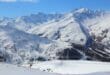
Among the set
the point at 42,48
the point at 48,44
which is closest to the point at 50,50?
the point at 42,48

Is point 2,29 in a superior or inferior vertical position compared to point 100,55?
superior

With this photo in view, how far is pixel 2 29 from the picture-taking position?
16075 centimetres

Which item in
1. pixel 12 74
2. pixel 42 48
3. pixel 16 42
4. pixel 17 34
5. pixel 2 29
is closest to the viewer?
pixel 12 74

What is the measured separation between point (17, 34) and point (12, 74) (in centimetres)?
13681

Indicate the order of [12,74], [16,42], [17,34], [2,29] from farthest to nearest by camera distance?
[2,29]
[17,34]
[16,42]
[12,74]

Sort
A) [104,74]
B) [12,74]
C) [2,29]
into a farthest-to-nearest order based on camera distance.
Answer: [2,29] < [104,74] < [12,74]

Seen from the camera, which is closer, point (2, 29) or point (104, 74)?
point (104, 74)

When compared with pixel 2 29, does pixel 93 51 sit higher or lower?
lower

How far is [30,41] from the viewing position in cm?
14388

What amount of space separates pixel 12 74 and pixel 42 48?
127 m

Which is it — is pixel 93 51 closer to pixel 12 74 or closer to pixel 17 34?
pixel 17 34

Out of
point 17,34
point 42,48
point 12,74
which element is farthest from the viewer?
point 17,34

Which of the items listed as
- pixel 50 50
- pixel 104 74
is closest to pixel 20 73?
pixel 104 74

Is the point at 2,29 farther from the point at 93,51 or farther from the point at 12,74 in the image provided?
the point at 12,74
